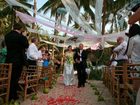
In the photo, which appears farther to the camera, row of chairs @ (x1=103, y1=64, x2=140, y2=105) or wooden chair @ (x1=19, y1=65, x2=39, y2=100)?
wooden chair @ (x1=19, y1=65, x2=39, y2=100)

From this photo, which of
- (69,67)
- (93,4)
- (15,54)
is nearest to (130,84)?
(15,54)

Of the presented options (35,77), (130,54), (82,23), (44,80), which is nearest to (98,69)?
→ (82,23)

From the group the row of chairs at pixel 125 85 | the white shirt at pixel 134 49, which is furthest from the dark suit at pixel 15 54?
the white shirt at pixel 134 49

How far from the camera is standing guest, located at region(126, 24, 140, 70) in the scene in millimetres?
5496

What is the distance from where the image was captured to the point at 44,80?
11414mm

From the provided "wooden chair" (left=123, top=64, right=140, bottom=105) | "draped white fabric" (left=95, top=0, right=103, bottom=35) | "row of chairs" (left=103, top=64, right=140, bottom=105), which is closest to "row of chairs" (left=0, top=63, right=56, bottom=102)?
"row of chairs" (left=103, top=64, right=140, bottom=105)

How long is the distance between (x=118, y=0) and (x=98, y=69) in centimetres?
945

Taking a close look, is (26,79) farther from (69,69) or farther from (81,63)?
(69,69)

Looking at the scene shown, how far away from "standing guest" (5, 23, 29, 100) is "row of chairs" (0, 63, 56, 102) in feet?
0.90

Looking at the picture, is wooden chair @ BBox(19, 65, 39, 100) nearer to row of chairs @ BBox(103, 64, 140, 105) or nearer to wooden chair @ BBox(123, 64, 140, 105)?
row of chairs @ BBox(103, 64, 140, 105)

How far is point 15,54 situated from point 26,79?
695 millimetres

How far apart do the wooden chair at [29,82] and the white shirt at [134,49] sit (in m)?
3.42

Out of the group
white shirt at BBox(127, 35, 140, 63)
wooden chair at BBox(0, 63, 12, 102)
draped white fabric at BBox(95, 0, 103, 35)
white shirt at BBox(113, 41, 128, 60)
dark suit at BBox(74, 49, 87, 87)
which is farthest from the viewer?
draped white fabric at BBox(95, 0, 103, 35)

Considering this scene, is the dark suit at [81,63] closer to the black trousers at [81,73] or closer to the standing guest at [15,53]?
the black trousers at [81,73]
